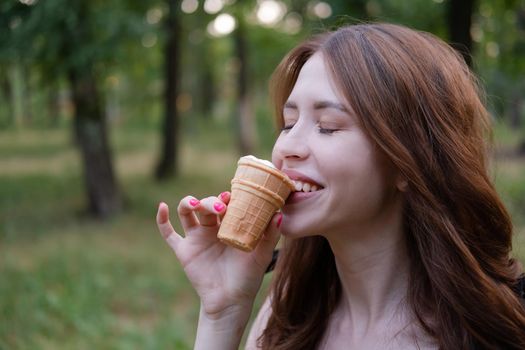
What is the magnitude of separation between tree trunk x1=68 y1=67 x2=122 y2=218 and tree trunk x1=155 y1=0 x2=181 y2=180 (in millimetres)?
3529

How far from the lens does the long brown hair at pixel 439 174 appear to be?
5.90 feet

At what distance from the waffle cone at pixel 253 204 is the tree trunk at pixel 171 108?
11729 mm

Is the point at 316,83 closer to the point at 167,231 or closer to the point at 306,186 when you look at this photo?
→ the point at 306,186

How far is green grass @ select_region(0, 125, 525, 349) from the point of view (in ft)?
17.3

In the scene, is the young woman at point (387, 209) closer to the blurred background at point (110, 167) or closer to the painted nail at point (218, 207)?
the painted nail at point (218, 207)

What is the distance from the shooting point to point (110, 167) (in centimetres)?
1006

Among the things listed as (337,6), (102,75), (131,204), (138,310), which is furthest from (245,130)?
(138,310)

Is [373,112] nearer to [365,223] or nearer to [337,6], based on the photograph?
[365,223]

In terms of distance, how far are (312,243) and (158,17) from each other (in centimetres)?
1223

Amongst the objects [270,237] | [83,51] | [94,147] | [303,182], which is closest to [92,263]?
[94,147]

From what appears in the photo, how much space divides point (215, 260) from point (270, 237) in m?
0.24

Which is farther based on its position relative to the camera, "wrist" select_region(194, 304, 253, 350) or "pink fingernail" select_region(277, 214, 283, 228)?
"wrist" select_region(194, 304, 253, 350)

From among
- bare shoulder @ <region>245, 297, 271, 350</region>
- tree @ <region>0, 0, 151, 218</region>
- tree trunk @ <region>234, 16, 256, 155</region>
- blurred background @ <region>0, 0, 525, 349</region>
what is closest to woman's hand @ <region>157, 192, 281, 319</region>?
bare shoulder @ <region>245, 297, 271, 350</region>

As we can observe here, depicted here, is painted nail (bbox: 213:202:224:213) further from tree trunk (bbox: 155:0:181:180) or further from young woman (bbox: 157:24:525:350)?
tree trunk (bbox: 155:0:181:180)
